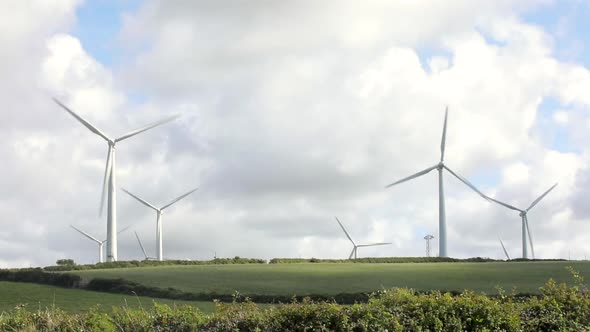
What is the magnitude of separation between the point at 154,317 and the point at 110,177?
6278 cm

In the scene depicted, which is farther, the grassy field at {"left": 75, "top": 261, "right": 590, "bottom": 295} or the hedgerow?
the grassy field at {"left": 75, "top": 261, "right": 590, "bottom": 295}

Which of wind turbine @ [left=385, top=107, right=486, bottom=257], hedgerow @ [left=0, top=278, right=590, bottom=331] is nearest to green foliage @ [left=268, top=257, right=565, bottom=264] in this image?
wind turbine @ [left=385, top=107, right=486, bottom=257]

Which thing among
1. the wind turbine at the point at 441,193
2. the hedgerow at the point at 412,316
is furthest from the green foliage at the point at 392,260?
the hedgerow at the point at 412,316

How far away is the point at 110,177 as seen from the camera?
86.8 metres

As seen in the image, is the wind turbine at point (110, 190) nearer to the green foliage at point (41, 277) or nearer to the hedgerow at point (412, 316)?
the green foliage at point (41, 277)

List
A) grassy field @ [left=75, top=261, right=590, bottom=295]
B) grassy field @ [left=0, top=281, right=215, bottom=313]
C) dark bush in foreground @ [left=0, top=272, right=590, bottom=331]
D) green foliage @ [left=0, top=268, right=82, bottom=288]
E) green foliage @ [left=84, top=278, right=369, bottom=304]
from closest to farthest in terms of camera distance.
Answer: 1. dark bush in foreground @ [left=0, top=272, right=590, bottom=331]
2. green foliage @ [left=84, top=278, right=369, bottom=304]
3. grassy field @ [left=0, top=281, right=215, bottom=313]
4. grassy field @ [left=75, top=261, right=590, bottom=295]
5. green foliage @ [left=0, top=268, right=82, bottom=288]

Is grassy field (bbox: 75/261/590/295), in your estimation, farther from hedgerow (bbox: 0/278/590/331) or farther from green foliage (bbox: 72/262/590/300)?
hedgerow (bbox: 0/278/590/331)

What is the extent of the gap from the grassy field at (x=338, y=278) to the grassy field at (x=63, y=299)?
3610 millimetres

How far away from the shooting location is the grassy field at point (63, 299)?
152 ft

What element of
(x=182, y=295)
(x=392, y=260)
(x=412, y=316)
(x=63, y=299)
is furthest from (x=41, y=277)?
(x=412, y=316)

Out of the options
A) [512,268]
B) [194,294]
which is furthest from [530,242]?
[194,294]

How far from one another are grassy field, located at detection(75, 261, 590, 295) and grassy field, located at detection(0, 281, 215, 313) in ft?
11.8

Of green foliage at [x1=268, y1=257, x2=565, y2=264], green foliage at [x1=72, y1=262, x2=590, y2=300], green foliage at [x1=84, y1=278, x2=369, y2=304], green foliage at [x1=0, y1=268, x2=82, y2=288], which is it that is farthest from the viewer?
green foliage at [x1=268, y1=257, x2=565, y2=264]

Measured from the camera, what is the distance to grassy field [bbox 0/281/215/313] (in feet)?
152
